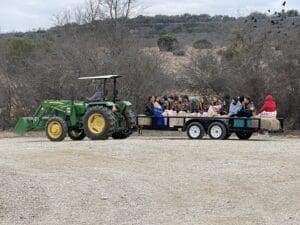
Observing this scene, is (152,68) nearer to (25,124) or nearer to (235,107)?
(235,107)

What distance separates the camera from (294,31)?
35.1m

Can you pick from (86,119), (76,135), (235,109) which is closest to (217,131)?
(235,109)

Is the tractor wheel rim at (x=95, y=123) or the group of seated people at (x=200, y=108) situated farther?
the group of seated people at (x=200, y=108)

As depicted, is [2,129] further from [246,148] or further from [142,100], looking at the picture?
[246,148]

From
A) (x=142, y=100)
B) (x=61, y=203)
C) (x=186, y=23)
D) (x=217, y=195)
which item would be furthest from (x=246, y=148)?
(x=186, y=23)

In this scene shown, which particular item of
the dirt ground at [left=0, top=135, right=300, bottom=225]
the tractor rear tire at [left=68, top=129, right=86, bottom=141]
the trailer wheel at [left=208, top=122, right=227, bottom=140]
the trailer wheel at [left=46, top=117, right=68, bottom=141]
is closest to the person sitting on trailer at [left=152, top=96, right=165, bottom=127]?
the trailer wheel at [left=208, top=122, right=227, bottom=140]

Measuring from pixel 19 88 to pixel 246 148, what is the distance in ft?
57.4

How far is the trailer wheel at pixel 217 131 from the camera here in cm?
2494

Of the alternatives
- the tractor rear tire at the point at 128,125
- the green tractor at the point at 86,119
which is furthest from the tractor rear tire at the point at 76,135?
the tractor rear tire at the point at 128,125

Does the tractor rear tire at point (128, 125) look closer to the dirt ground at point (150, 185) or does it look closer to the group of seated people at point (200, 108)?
the group of seated people at point (200, 108)

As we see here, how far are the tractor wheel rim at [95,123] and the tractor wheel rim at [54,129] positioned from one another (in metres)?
1.12

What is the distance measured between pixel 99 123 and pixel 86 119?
0.47 metres

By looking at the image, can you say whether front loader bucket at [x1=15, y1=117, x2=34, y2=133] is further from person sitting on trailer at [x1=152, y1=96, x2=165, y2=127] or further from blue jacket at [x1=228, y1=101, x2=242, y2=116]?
blue jacket at [x1=228, y1=101, x2=242, y2=116]

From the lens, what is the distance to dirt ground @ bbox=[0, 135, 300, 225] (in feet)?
38.4
